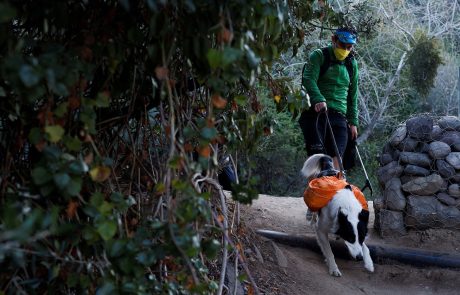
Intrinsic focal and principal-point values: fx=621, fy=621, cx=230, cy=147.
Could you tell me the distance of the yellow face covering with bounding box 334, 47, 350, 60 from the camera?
6.42 m

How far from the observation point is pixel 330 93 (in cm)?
660

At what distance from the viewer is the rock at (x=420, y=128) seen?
7.19 meters

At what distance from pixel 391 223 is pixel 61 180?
5411mm

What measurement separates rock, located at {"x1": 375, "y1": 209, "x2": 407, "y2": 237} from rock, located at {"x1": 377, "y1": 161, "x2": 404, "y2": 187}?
0.42m

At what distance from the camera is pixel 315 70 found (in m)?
6.40

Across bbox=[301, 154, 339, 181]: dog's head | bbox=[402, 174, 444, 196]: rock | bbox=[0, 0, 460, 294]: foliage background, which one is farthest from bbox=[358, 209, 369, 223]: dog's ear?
bbox=[0, 0, 460, 294]: foliage background

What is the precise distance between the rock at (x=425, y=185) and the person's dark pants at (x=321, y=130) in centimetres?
95

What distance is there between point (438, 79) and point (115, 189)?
1525 cm

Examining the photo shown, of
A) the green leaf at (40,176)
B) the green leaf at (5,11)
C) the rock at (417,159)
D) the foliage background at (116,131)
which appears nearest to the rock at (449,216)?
the rock at (417,159)

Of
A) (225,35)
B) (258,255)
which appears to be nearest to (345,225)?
(258,255)

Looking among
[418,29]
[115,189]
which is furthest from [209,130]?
[418,29]

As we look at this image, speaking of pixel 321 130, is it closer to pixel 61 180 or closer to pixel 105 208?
pixel 105 208

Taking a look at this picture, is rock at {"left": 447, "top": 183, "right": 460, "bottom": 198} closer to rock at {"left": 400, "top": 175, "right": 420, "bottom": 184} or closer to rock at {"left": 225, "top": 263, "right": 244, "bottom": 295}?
rock at {"left": 400, "top": 175, "right": 420, "bottom": 184}

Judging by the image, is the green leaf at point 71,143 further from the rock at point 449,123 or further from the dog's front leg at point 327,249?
the rock at point 449,123
